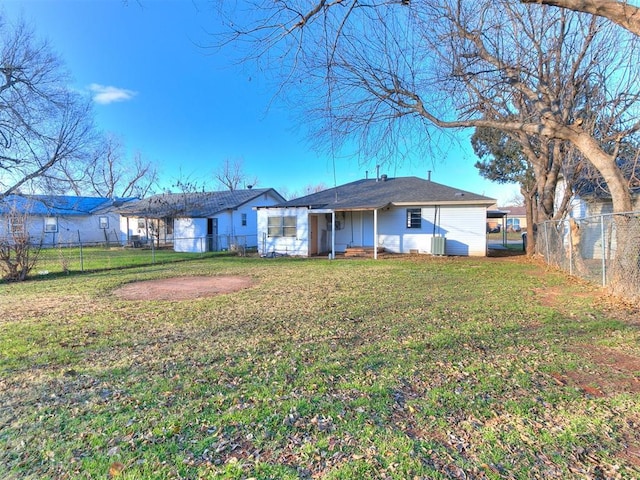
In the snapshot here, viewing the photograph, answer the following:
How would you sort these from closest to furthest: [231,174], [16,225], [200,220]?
[16,225], [200,220], [231,174]

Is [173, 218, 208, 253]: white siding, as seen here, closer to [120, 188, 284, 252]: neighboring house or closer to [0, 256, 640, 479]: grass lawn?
[120, 188, 284, 252]: neighboring house

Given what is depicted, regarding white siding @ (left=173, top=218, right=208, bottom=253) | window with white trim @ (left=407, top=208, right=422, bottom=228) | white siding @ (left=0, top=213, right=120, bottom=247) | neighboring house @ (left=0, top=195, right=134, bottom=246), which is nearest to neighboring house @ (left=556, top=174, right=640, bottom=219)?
window with white trim @ (left=407, top=208, right=422, bottom=228)

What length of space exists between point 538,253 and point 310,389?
16040 mm

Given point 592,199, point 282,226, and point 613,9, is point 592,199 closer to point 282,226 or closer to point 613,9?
point 613,9

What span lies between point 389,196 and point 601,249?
394 inches

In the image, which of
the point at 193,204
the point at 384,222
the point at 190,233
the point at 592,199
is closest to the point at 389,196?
the point at 384,222

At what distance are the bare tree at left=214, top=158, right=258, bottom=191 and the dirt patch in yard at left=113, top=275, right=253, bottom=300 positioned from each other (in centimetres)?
3769

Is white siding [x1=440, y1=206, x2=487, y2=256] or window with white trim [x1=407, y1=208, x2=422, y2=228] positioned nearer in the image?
white siding [x1=440, y1=206, x2=487, y2=256]

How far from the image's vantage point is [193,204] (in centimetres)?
2562

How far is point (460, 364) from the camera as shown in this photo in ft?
13.3

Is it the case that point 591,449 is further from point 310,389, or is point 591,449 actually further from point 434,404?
point 310,389

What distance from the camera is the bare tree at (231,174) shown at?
154 feet

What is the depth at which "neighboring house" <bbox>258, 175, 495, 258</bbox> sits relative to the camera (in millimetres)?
17125

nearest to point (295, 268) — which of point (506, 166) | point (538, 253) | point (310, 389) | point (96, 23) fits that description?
point (96, 23)
